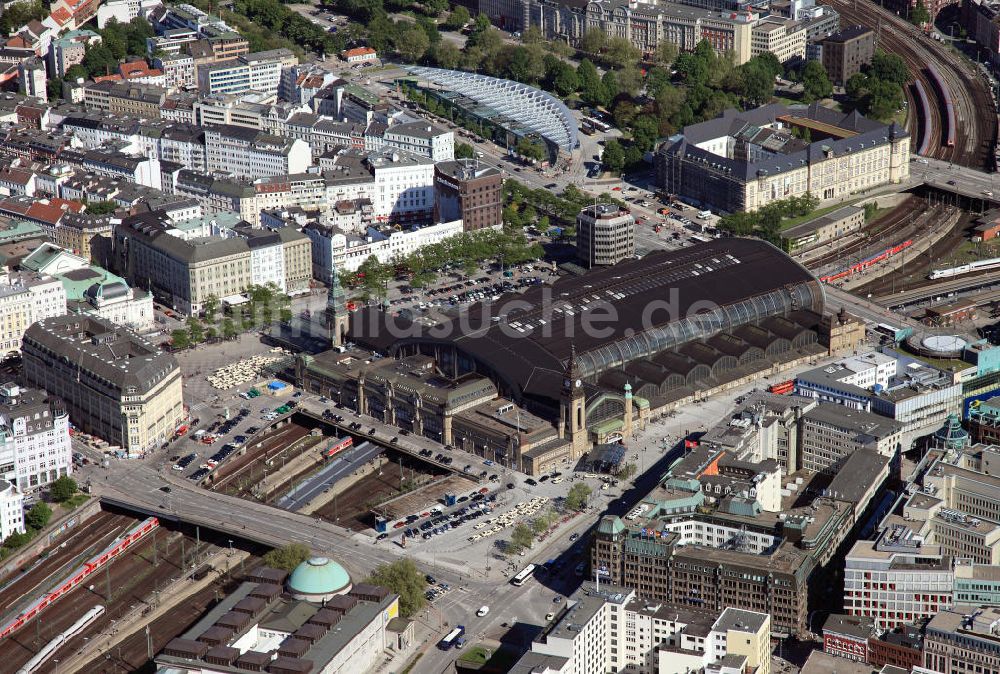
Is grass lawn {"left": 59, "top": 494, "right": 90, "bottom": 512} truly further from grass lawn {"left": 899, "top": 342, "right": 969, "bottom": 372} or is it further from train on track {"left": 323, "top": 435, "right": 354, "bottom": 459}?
grass lawn {"left": 899, "top": 342, "right": 969, "bottom": 372}

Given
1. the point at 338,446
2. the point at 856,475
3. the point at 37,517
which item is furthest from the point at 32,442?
the point at 856,475

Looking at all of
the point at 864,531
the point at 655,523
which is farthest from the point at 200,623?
the point at 864,531

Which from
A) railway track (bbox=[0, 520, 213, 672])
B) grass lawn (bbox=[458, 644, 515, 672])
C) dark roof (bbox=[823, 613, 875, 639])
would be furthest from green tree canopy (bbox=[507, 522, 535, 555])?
dark roof (bbox=[823, 613, 875, 639])

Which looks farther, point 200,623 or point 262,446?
point 262,446

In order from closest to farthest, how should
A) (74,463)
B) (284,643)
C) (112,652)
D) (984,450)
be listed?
(284,643)
(112,652)
(984,450)
(74,463)

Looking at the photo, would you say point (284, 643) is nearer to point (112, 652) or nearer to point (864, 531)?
point (112, 652)

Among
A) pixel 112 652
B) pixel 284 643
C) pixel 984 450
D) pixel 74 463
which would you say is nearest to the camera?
pixel 284 643

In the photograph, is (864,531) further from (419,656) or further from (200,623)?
(200,623)
